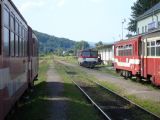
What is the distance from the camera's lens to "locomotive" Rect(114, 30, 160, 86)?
2286 centimetres

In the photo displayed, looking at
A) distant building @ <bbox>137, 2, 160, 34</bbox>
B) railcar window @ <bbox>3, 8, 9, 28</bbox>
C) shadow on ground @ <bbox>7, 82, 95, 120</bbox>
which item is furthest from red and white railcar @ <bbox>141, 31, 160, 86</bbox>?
distant building @ <bbox>137, 2, 160, 34</bbox>

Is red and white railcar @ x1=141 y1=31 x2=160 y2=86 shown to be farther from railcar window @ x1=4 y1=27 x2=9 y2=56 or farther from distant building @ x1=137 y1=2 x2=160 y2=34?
distant building @ x1=137 y1=2 x2=160 y2=34

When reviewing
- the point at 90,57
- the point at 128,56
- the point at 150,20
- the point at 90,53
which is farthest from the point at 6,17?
the point at 150,20

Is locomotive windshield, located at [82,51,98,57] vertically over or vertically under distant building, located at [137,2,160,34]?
under

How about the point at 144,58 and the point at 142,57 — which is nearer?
the point at 144,58

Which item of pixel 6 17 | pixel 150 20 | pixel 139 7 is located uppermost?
pixel 139 7

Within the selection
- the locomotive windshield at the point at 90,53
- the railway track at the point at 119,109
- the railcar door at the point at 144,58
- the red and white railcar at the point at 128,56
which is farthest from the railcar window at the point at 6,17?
the locomotive windshield at the point at 90,53

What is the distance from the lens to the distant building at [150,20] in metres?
60.1

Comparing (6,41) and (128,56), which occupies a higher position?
(6,41)

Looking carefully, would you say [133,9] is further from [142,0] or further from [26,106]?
[26,106]

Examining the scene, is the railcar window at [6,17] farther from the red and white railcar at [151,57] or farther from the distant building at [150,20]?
the distant building at [150,20]

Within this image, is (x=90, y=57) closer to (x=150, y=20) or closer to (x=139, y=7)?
(x=150, y=20)

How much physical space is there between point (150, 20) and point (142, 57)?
40.8 meters

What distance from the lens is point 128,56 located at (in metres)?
30.3
